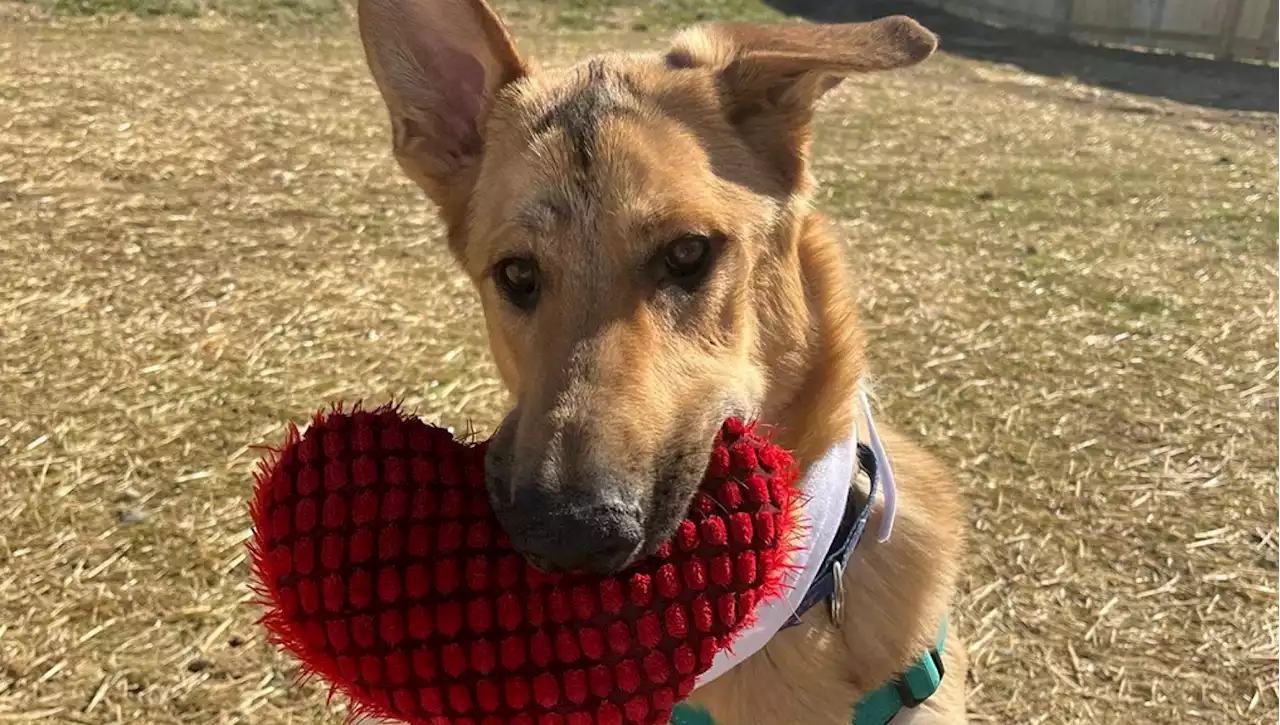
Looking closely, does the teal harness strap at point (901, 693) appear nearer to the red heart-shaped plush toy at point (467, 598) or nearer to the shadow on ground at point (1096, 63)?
the red heart-shaped plush toy at point (467, 598)

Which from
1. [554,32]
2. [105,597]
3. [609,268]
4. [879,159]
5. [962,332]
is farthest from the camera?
[554,32]

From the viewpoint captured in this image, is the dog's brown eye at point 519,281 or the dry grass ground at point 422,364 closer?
the dog's brown eye at point 519,281

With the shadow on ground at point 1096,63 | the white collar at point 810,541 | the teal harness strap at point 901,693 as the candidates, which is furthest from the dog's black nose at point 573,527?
the shadow on ground at point 1096,63

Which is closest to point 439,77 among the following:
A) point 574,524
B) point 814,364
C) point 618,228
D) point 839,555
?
point 618,228

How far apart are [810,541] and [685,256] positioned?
724mm

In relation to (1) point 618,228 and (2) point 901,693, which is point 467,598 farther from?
(2) point 901,693

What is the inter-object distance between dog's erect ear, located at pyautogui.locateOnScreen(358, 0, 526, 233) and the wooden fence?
15245 millimetres

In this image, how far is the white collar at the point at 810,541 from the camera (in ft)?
7.38

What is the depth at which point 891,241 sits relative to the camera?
6996mm

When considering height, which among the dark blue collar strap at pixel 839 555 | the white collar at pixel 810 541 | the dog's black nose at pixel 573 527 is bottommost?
the dark blue collar strap at pixel 839 555

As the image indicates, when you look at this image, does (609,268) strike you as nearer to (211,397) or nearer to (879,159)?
(211,397)

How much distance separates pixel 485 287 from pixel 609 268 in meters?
0.46

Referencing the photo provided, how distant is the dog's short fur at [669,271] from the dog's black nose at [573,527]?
0.07 ft

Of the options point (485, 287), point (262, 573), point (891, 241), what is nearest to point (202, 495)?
point (485, 287)
